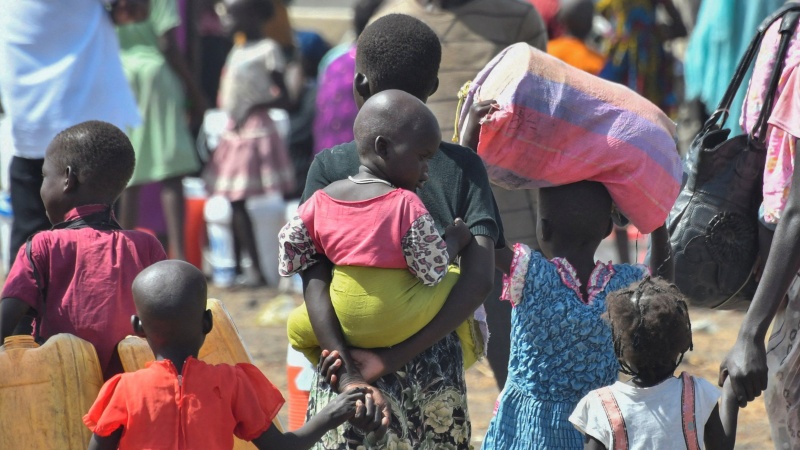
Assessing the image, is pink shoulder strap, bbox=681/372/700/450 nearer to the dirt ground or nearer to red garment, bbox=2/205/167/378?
red garment, bbox=2/205/167/378

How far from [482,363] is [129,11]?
3025 millimetres

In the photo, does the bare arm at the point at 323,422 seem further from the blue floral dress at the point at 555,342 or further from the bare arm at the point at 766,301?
the bare arm at the point at 766,301

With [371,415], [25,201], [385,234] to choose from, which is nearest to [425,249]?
[385,234]

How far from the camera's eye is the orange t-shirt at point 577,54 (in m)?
9.00

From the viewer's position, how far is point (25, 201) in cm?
533

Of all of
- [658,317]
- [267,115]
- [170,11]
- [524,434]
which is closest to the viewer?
[658,317]

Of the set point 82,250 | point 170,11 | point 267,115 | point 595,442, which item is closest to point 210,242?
point 267,115

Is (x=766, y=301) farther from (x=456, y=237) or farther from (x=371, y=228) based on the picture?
(x=371, y=228)

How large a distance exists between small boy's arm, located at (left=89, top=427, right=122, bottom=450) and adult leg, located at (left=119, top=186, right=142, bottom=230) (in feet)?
16.0

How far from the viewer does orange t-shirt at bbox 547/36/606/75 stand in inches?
354

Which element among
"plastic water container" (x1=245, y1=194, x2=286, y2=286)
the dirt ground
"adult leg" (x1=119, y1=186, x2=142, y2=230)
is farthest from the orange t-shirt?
"adult leg" (x1=119, y1=186, x2=142, y2=230)

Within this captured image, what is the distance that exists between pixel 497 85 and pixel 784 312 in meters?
1.11

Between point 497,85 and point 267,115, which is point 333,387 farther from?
point 267,115

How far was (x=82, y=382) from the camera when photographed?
3.45m
